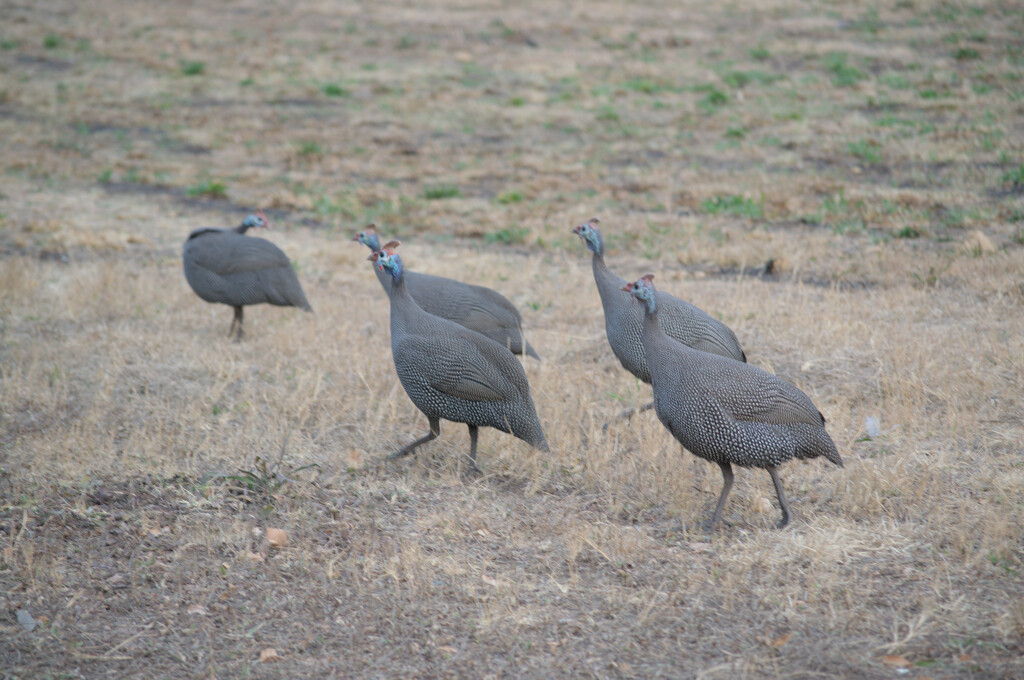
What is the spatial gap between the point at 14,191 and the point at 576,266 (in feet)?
24.2

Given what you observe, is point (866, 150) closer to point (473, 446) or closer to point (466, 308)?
point (466, 308)

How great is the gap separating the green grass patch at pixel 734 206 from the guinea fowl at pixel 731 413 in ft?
21.2

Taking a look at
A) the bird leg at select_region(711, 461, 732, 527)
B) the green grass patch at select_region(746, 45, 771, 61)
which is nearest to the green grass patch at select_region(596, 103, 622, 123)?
the green grass patch at select_region(746, 45, 771, 61)

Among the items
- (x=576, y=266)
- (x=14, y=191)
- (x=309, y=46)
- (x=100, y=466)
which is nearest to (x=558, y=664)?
(x=100, y=466)

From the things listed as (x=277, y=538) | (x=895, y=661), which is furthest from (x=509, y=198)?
(x=895, y=661)

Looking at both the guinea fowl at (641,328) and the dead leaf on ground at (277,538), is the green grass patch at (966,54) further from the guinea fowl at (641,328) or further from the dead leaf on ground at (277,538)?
the dead leaf on ground at (277,538)

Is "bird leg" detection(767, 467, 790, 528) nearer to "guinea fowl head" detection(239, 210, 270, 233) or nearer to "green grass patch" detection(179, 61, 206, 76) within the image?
"guinea fowl head" detection(239, 210, 270, 233)

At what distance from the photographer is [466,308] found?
5.94 m

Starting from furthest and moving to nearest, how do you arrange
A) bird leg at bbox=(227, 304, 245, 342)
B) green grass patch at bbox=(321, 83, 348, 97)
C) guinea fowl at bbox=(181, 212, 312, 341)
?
1. green grass patch at bbox=(321, 83, 348, 97)
2. bird leg at bbox=(227, 304, 245, 342)
3. guinea fowl at bbox=(181, 212, 312, 341)

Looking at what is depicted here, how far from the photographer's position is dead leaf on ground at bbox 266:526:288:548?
4.02 meters

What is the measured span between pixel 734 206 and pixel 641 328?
600 centimetres

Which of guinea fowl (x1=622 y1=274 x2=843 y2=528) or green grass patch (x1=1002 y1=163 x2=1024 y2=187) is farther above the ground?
green grass patch (x1=1002 y1=163 x2=1024 y2=187)

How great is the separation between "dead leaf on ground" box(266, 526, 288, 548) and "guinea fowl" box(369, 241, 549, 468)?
95 centimetres

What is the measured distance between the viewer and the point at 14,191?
11625mm
